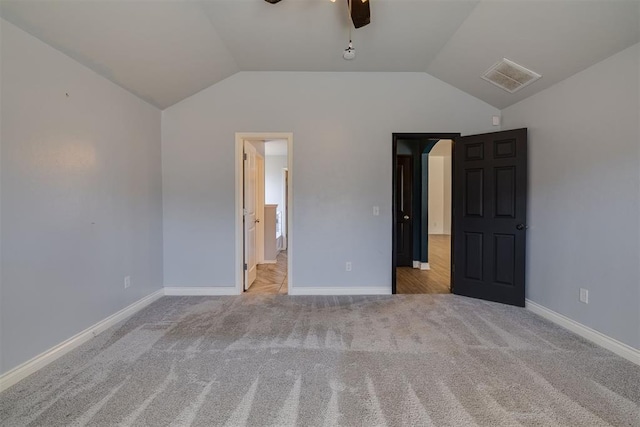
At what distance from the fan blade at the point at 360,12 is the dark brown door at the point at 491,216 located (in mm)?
1999

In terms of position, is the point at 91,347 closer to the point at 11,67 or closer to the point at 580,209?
the point at 11,67

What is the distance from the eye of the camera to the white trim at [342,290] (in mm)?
3617

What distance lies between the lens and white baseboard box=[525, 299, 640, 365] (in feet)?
6.91

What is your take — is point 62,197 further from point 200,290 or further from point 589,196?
point 589,196

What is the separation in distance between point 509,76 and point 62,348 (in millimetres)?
4720

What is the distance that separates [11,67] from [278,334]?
8.86ft

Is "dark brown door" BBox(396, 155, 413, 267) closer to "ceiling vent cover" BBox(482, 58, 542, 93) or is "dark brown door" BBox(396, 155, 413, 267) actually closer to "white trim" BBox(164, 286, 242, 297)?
"ceiling vent cover" BBox(482, 58, 542, 93)

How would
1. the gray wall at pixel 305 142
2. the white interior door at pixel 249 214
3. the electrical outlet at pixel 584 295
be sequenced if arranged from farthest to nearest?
the white interior door at pixel 249 214 → the gray wall at pixel 305 142 → the electrical outlet at pixel 584 295

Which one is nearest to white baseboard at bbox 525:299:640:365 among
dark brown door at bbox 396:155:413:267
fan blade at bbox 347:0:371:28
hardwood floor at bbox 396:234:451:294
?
hardwood floor at bbox 396:234:451:294

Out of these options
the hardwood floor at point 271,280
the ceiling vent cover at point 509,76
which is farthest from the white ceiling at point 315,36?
the hardwood floor at point 271,280

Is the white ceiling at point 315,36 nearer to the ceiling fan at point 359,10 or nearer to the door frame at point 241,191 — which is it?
the ceiling fan at point 359,10

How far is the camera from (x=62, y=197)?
2.20 meters

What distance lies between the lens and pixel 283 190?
7664 millimetres

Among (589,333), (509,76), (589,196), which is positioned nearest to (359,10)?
(509,76)
